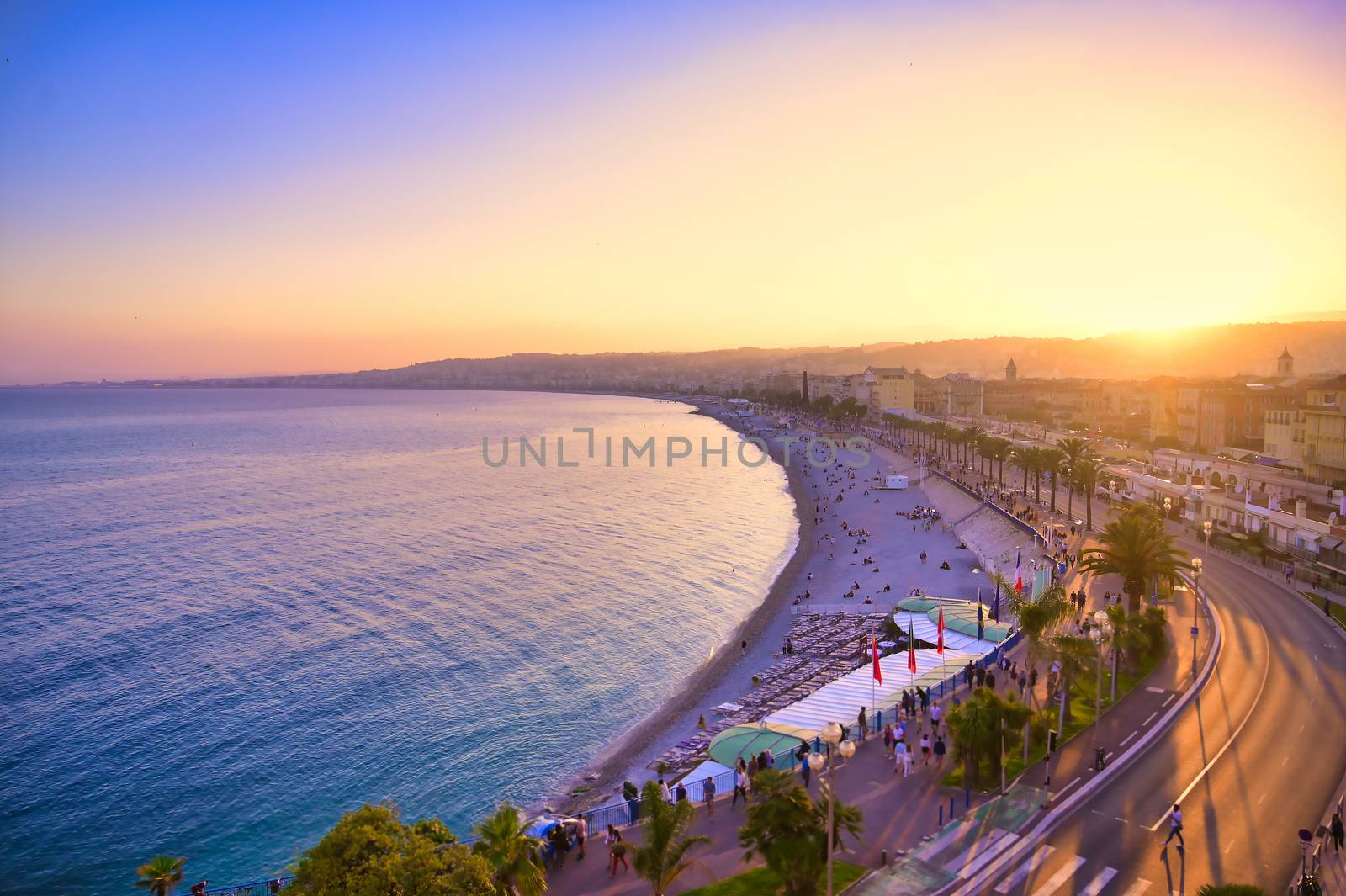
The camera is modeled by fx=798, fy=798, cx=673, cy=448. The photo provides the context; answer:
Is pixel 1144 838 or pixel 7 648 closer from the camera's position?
pixel 1144 838

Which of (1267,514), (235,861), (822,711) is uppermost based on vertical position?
(1267,514)

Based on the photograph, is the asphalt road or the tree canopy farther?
the asphalt road

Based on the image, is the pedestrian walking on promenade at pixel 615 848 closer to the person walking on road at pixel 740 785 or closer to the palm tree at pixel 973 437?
the person walking on road at pixel 740 785

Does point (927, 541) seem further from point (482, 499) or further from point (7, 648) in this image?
point (7, 648)

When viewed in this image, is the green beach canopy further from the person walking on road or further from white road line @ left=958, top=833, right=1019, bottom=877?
white road line @ left=958, top=833, right=1019, bottom=877

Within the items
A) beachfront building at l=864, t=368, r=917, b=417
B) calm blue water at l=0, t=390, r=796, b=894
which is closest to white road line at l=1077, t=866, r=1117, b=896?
calm blue water at l=0, t=390, r=796, b=894

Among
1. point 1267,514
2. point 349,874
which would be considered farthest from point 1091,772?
point 1267,514

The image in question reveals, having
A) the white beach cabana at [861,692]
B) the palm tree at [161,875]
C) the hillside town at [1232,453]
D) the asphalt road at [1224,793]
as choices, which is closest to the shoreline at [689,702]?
the white beach cabana at [861,692]
